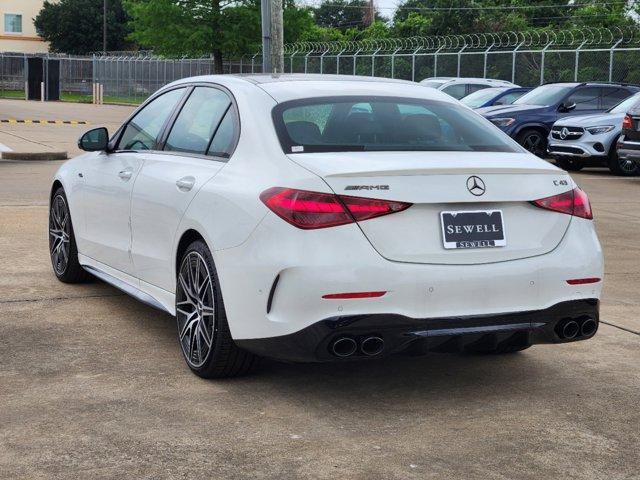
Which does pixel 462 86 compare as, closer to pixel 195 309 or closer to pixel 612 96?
pixel 612 96

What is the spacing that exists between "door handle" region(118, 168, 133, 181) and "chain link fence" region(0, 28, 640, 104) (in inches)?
915

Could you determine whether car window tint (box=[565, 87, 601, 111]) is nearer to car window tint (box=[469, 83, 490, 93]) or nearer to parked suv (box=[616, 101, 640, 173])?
parked suv (box=[616, 101, 640, 173])

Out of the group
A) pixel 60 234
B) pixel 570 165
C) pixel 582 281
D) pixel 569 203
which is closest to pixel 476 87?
pixel 570 165

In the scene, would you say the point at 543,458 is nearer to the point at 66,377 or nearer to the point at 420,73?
the point at 66,377

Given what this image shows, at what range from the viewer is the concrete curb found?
63.7ft

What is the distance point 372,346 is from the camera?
191 inches

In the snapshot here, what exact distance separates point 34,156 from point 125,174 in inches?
537

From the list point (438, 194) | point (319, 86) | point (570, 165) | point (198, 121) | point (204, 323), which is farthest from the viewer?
point (570, 165)

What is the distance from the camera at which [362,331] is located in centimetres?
480

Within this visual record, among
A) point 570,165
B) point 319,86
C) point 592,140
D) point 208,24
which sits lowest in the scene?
point 570,165

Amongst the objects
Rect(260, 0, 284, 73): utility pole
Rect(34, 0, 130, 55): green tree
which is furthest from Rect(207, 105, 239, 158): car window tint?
Rect(34, 0, 130, 55): green tree

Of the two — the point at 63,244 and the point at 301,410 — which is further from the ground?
the point at 63,244

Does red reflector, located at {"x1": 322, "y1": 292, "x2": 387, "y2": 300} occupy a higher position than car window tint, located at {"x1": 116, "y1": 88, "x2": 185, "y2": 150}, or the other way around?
car window tint, located at {"x1": 116, "y1": 88, "x2": 185, "y2": 150}

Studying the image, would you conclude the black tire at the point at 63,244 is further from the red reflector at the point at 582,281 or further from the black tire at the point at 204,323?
the red reflector at the point at 582,281
